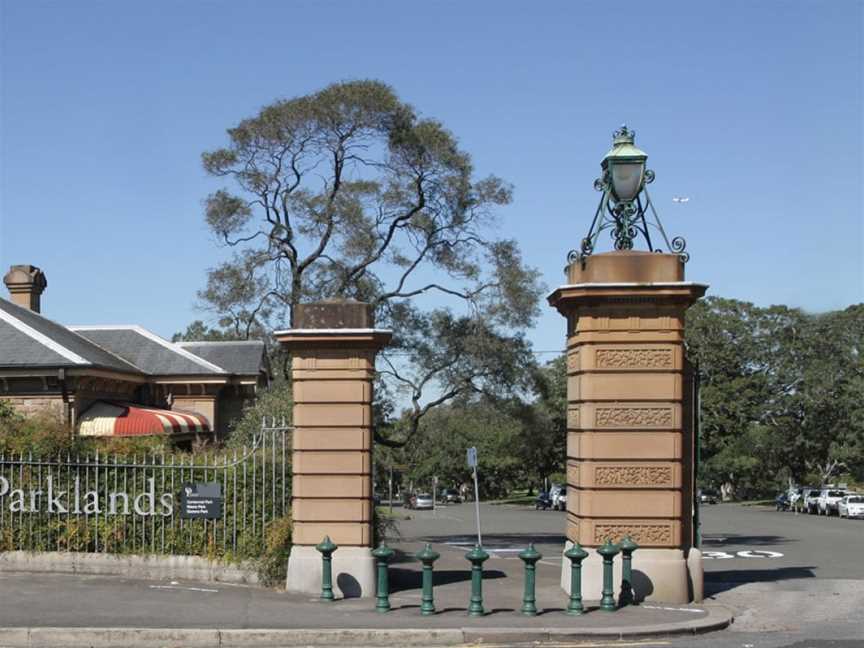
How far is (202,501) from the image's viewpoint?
53.0 feet

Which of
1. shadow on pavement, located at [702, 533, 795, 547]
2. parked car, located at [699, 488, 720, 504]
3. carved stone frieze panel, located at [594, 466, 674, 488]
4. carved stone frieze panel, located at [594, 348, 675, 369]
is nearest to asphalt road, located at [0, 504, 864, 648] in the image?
carved stone frieze panel, located at [594, 466, 674, 488]

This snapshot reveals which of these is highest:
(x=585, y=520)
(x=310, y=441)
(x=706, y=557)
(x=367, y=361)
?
(x=367, y=361)

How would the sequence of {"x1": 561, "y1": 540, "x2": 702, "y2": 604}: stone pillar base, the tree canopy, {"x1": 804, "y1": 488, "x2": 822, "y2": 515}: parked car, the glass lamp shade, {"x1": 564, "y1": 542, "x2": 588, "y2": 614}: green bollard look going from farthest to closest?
1. the tree canopy
2. {"x1": 804, "y1": 488, "x2": 822, "y2": 515}: parked car
3. the glass lamp shade
4. {"x1": 561, "y1": 540, "x2": 702, "y2": 604}: stone pillar base
5. {"x1": 564, "y1": 542, "x2": 588, "y2": 614}: green bollard

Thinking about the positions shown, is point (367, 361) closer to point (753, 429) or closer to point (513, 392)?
point (513, 392)

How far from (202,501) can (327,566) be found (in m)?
2.82

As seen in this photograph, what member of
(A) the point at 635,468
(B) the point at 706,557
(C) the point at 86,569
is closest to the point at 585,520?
(A) the point at 635,468

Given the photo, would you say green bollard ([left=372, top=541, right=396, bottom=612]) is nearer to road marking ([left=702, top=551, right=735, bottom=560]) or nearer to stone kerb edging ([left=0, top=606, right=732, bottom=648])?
stone kerb edging ([left=0, top=606, right=732, bottom=648])

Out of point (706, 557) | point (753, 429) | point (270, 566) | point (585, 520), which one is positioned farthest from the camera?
point (753, 429)

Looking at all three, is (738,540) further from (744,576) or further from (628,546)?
(628,546)

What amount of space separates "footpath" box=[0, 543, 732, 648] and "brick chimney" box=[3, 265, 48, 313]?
17.0 m

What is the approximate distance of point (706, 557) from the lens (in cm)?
2278

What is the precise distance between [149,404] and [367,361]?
16.9 meters

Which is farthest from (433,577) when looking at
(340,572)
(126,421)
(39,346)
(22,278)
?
(22,278)

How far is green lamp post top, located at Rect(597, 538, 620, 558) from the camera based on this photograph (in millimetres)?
13344
